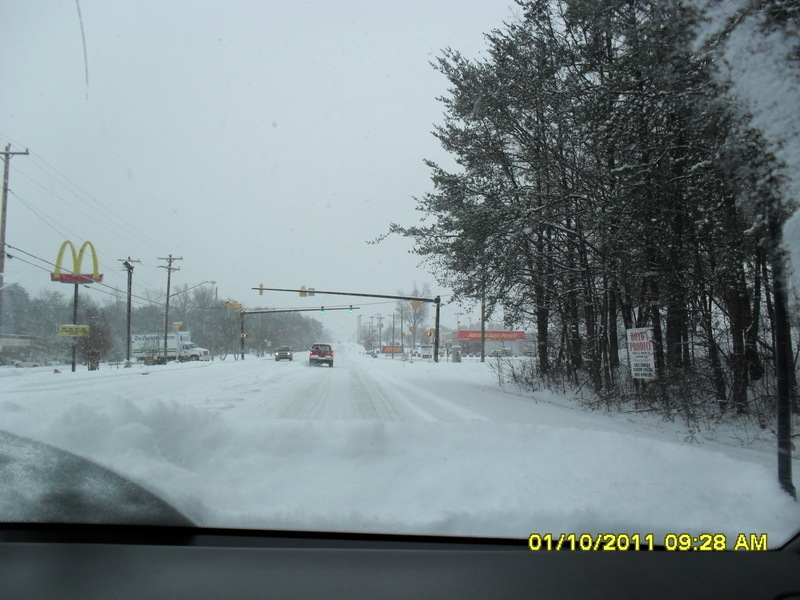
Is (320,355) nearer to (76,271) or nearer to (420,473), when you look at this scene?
(76,271)

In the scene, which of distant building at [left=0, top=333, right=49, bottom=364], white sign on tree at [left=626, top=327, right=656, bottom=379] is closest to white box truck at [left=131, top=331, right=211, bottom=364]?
distant building at [left=0, top=333, right=49, bottom=364]

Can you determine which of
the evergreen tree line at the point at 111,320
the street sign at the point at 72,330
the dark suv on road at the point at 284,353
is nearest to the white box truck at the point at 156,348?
the evergreen tree line at the point at 111,320

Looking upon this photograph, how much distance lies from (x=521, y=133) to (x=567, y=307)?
4704 mm

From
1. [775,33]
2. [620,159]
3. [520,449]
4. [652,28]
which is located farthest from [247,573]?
[620,159]

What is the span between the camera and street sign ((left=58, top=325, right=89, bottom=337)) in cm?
638

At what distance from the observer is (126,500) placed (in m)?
3.30

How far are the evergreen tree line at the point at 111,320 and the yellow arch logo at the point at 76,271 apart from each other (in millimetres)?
281

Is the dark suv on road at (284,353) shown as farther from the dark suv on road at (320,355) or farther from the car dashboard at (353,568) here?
the car dashboard at (353,568)

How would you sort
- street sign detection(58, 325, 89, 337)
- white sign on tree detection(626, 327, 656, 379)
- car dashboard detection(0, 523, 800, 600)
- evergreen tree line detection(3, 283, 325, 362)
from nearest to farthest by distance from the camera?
car dashboard detection(0, 523, 800, 600) → evergreen tree line detection(3, 283, 325, 362) → street sign detection(58, 325, 89, 337) → white sign on tree detection(626, 327, 656, 379)

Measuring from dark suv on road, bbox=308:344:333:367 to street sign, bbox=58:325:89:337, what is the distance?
840 inches

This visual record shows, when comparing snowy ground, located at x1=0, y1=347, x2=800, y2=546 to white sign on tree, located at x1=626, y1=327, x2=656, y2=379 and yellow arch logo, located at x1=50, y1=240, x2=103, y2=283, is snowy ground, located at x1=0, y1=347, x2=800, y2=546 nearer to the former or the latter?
yellow arch logo, located at x1=50, y1=240, x2=103, y2=283

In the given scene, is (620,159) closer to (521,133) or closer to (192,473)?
(521,133)

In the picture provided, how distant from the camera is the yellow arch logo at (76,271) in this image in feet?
18.4
